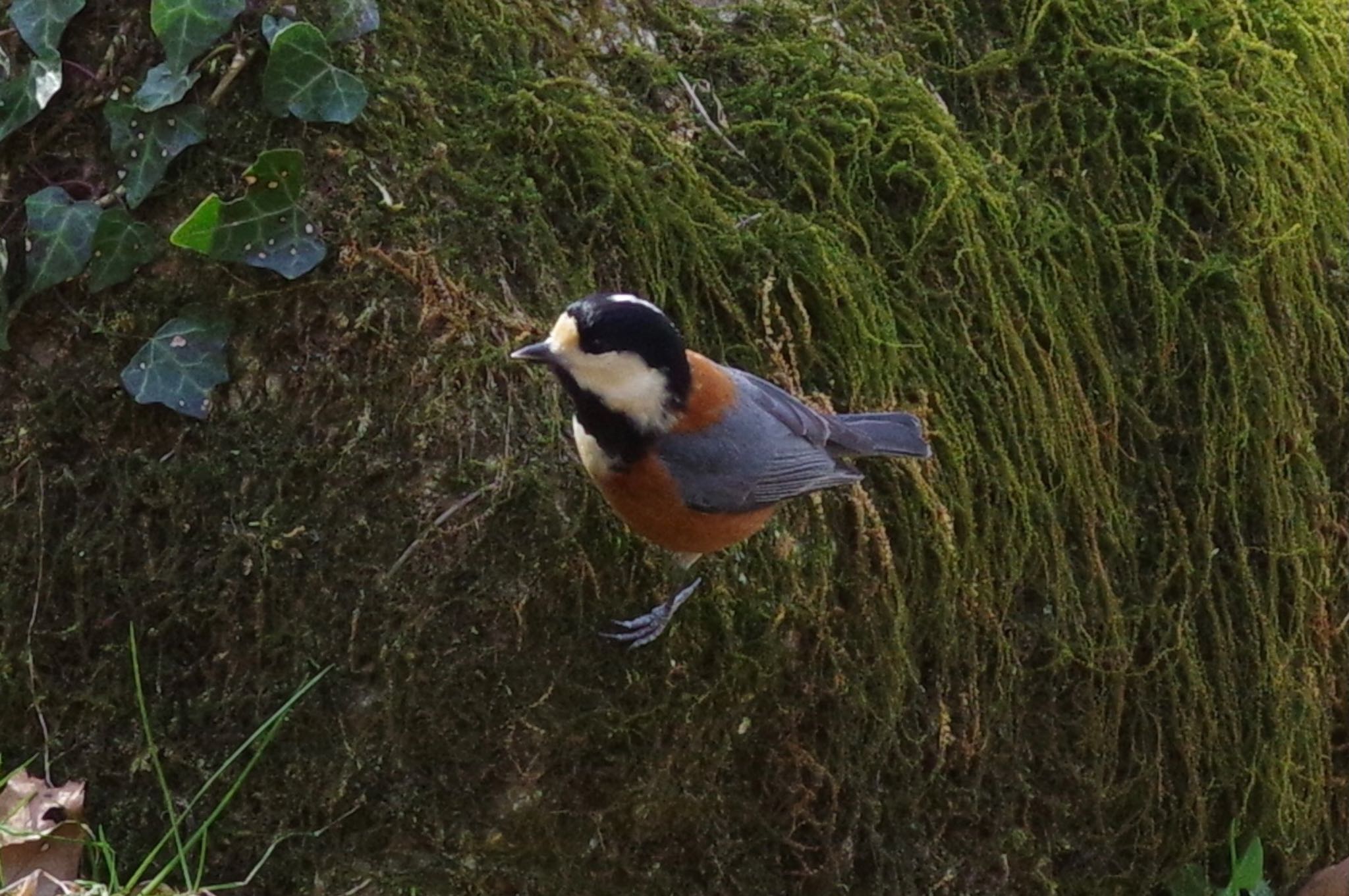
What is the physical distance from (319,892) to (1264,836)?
2.28 meters

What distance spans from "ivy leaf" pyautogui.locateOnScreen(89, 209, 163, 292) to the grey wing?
3.39 ft

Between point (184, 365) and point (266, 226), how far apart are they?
0.30m

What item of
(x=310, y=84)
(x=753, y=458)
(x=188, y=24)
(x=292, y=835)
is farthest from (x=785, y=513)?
(x=188, y=24)

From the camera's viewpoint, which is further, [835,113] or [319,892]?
[835,113]

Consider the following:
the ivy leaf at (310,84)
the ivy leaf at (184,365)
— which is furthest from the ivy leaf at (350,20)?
the ivy leaf at (184,365)

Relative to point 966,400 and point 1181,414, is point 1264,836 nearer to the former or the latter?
point 1181,414

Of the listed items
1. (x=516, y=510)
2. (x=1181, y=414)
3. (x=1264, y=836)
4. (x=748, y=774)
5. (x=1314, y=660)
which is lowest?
(x=1264, y=836)

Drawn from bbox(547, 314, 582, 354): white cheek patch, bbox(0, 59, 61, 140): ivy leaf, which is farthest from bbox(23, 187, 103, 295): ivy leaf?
bbox(547, 314, 582, 354): white cheek patch

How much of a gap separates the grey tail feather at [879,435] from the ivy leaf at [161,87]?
1.38m

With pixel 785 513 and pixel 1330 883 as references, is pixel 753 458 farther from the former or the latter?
pixel 1330 883

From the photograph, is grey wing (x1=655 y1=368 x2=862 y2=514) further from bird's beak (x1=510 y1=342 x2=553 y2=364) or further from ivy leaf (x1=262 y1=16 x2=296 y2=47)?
ivy leaf (x1=262 y1=16 x2=296 y2=47)

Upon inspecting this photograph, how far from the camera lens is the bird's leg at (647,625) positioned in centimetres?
229

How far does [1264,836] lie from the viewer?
3043mm

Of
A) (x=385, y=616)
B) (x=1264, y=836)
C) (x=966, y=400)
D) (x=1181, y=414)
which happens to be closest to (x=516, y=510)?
(x=385, y=616)
